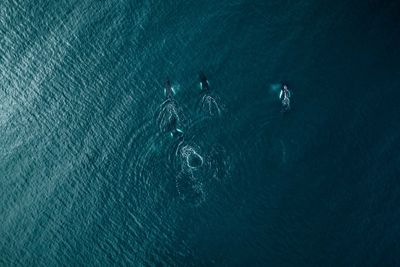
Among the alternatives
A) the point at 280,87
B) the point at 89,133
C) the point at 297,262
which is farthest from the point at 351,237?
the point at 89,133

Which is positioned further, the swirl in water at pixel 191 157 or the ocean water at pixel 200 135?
the swirl in water at pixel 191 157

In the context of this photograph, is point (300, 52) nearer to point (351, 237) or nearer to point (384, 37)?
point (384, 37)

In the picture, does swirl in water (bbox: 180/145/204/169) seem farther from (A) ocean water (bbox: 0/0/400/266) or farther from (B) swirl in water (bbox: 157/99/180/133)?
(B) swirl in water (bbox: 157/99/180/133)

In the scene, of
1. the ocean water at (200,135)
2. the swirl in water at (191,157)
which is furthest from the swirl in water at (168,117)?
the swirl in water at (191,157)

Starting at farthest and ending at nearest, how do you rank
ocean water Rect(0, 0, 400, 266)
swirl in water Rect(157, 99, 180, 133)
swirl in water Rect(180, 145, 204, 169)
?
swirl in water Rect(157, 99, 180, 133)
swirl in water Rect(180, 145, 204, 169)
ocean water Rect(0, 0, 400, 266)

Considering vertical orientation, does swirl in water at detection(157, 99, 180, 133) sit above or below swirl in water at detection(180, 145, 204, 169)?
above

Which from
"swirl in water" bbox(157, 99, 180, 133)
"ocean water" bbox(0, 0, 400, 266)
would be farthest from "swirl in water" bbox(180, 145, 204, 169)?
"swirl in water" bbox(157, 99, 180, 133)

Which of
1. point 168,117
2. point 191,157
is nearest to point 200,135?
point 191,157

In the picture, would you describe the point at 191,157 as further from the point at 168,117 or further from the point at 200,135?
the point at 168,117

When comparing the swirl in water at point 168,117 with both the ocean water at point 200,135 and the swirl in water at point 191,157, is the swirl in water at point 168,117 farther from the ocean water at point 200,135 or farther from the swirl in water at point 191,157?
the swirl in water at point 191,157

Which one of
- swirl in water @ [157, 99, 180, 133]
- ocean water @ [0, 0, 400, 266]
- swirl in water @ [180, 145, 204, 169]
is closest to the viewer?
ocean water @ [0, 0, 400, 266]
